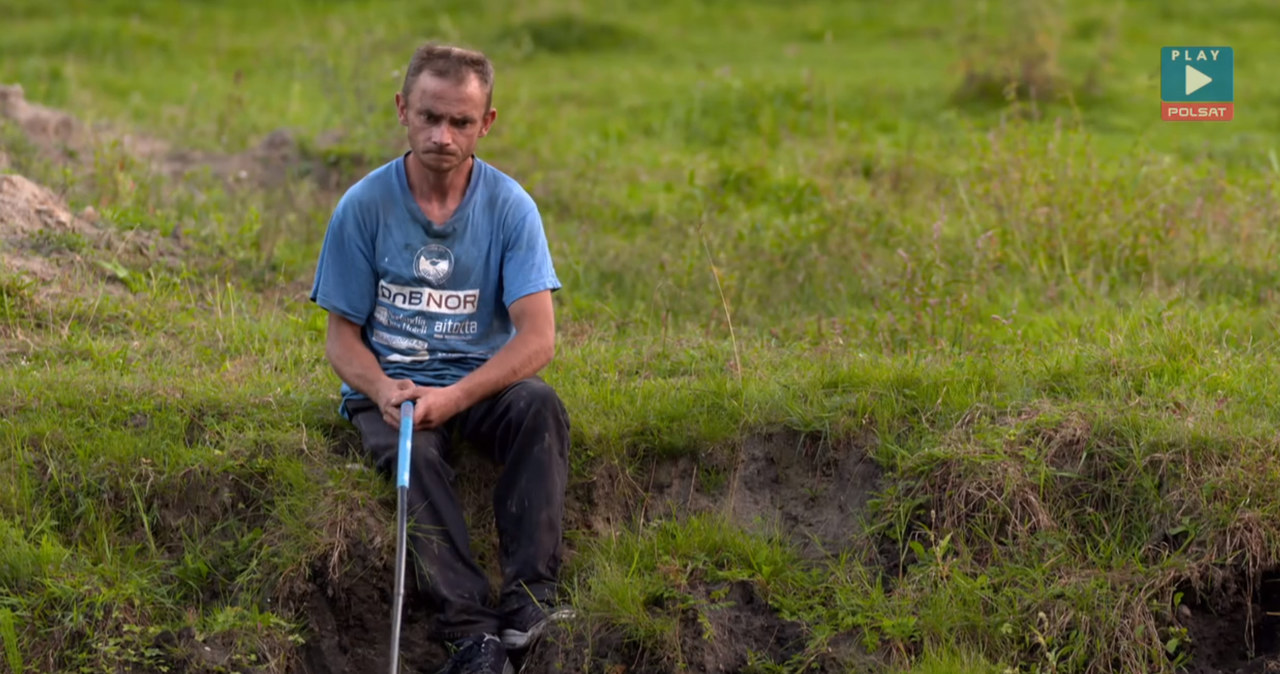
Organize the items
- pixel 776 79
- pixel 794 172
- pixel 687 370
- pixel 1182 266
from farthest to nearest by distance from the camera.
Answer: pixel 776 79 < pixel 794 172 < pixel 1182 266 < pixel 687 370

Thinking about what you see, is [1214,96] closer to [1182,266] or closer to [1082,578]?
[1182,266]

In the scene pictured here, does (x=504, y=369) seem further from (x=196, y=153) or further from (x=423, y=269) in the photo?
(x=196, y=153)

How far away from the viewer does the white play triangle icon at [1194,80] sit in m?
8.71

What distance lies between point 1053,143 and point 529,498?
4012 mm

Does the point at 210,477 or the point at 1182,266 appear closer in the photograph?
the point at 210,477

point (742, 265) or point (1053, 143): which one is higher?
point (1053, 143)

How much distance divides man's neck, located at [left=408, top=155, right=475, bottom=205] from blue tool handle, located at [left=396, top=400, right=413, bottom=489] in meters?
0.75

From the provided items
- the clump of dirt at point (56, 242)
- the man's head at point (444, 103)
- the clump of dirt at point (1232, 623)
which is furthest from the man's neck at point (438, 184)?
the clump of dirt at point (1232, 623)

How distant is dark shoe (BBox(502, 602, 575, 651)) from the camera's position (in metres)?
4.61

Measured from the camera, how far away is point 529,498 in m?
4.70

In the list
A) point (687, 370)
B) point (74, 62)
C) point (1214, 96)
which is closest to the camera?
point (687, 370)

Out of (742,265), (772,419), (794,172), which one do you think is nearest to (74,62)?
(794,172)

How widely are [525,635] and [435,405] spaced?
30.3 inches

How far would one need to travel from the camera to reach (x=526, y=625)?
4.62 m
